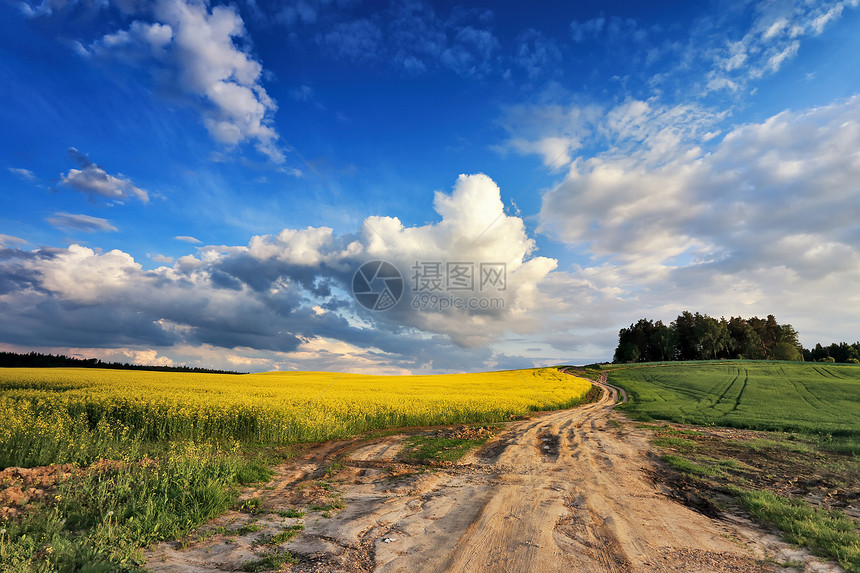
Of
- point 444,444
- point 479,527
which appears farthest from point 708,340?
A: point 479,527

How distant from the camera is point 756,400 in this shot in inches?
1288

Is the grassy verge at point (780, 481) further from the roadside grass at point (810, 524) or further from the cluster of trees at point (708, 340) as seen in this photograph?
the cluster of trees at point (708, 340)

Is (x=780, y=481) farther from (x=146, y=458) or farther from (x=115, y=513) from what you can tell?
(x=146, y=458)

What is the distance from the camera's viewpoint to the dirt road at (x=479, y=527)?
5.58 m

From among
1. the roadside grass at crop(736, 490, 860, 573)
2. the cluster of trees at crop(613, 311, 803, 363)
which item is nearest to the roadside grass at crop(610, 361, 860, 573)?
the roadside grass at crop(736, 490, 860, 573)

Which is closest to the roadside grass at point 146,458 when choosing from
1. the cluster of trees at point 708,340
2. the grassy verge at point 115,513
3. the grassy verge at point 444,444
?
the grassy verge at point 115,513

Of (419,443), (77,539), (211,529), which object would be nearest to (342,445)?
(419,443)

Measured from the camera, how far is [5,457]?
952 cm

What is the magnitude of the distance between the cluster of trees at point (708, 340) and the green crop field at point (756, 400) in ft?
139

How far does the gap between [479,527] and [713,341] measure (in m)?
115

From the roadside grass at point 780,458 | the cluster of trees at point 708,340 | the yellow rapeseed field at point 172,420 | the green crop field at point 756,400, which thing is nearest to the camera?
the roadside grass at point 780,458

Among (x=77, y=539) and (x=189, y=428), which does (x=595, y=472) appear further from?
(x=189, y=428)

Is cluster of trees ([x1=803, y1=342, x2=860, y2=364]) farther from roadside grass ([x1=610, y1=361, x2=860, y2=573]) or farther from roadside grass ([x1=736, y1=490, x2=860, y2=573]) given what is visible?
roadside grass ([x1=736, y1=490, x2=860, y2=573])

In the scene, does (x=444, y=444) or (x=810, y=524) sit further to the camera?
(x=444, y=444)
